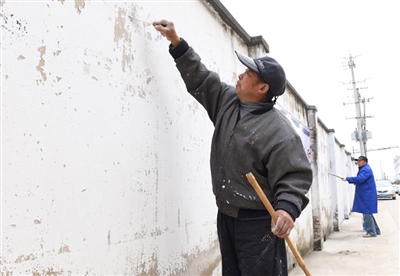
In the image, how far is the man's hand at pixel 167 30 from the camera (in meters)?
2.10

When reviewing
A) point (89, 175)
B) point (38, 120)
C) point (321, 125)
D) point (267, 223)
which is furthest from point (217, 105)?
point (321, 125)

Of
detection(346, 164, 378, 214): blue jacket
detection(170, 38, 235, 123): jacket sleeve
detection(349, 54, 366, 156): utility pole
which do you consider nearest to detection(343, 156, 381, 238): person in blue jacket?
detection(346, 164, 378, 214): blue jacket

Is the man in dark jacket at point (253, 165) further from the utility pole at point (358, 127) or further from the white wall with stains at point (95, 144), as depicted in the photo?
the utility pole at point (358, 127)

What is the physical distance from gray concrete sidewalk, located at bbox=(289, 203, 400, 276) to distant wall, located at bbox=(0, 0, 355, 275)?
8.36 ft

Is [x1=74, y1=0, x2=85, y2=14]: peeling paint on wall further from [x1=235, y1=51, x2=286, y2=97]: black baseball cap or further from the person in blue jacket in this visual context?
the person in blue jacket

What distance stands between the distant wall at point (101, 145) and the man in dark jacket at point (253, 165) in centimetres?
28

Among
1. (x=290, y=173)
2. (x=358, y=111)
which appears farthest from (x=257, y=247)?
(x=358, y=111)

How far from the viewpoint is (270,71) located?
2104 mm

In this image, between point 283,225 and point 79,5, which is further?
point 283,225

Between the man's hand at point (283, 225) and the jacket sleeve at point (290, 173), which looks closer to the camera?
the man's hand at point (283, 225)

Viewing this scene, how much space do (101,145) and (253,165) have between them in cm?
79

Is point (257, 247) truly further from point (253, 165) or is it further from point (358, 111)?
point (358, 111)

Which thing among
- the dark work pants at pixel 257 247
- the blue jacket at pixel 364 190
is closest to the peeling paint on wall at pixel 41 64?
the dark work pants at pixel 257 247

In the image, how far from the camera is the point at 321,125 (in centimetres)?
898
